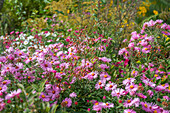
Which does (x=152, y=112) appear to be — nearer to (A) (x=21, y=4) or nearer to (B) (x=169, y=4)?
(A) (x=21, y=4)

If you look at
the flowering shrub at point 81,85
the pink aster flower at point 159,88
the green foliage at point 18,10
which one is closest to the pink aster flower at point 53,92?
the flowering shrub at point 81,85

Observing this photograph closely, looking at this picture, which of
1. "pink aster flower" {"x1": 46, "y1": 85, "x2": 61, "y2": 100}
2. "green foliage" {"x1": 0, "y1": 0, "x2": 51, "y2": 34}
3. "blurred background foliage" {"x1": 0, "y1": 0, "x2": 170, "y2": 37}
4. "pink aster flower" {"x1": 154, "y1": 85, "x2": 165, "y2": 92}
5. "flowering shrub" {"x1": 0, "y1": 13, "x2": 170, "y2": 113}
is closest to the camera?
"flowering shrub" {"x1": 0, "y1": 13, "x2": 170, "y2": 113}

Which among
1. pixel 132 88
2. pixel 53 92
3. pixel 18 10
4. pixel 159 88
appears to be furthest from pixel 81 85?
pixel 18 10

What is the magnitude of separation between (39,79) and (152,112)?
1063 mm

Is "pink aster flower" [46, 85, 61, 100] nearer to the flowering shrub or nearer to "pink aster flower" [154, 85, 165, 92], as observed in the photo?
the flowering shrub

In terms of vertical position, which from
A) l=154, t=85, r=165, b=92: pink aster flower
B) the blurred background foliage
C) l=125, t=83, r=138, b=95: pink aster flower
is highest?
the blurred background foliage

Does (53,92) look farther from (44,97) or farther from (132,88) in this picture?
(132,88)

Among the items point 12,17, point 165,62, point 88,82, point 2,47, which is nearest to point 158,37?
point 165,62

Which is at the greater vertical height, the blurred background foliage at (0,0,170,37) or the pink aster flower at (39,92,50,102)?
the blurred background foliage at (0,0,170,37)

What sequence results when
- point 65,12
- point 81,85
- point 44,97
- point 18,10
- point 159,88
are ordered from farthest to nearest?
point 18,10 → point 65,12 → point 81,85 → point 159,88 → point 44,97

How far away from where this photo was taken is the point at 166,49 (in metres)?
2.41

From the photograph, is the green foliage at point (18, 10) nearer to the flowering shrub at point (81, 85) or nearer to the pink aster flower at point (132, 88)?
the flowering shrub at point (81, 85)

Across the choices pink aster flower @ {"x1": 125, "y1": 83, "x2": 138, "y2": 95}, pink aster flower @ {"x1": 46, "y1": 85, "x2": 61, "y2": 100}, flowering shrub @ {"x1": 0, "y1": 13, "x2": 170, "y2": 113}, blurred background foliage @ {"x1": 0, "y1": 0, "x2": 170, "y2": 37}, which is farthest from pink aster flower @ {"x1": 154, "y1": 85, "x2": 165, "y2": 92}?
blurred background foliage @ {"x1": 0, "y1": 0, "x2": 170, "y2": 37}

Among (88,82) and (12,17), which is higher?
(12,17)
